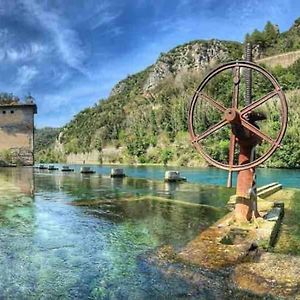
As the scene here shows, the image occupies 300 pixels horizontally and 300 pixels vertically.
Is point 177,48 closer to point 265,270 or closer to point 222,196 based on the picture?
point 222,196

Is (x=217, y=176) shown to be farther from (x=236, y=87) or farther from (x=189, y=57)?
(x=189, y=57)

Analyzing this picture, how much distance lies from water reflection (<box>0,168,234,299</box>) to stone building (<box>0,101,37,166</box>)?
24.3 m

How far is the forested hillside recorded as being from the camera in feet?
255

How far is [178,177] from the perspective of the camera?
83.9 ft

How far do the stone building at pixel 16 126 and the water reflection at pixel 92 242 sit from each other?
24.3 metres

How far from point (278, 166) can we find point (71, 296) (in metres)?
60.1

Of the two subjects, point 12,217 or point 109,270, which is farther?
point 12,217

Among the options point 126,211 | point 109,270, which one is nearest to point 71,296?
point 109,270

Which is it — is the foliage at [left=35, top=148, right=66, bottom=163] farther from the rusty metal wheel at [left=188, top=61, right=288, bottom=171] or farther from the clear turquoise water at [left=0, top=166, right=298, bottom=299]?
the rusty metal wheel at [left=188, top=61, right=288, bottom=171]

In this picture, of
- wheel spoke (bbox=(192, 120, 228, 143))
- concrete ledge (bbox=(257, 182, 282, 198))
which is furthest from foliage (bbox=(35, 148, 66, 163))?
wheel spoke (bbox=(192, 120, 228, 143))

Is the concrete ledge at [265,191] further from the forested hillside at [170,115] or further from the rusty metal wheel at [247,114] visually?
the forested hillside at [170,115]

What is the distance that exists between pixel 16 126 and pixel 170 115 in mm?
59344

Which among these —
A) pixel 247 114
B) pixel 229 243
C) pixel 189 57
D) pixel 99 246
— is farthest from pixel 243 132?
pixel 189 57

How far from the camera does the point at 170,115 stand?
314 ft
